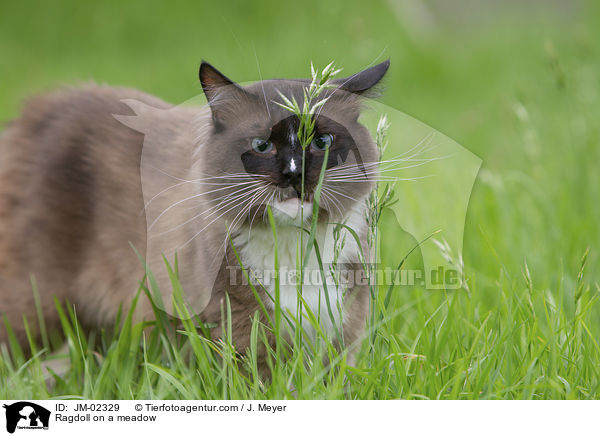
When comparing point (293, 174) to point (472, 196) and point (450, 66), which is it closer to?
point (472, 196)

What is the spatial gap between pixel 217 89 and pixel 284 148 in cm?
21

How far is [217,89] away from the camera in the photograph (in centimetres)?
152

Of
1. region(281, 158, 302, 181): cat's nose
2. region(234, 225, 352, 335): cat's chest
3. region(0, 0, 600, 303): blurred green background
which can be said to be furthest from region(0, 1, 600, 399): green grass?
region(281, 158, 302, 181): cat's nose

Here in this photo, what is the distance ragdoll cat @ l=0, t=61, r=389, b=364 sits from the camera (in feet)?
5.13

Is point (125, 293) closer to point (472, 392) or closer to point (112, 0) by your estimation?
point (472, 392)

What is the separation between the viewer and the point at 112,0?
12.7 feet

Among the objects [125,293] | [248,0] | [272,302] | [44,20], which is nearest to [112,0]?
[44,20]
